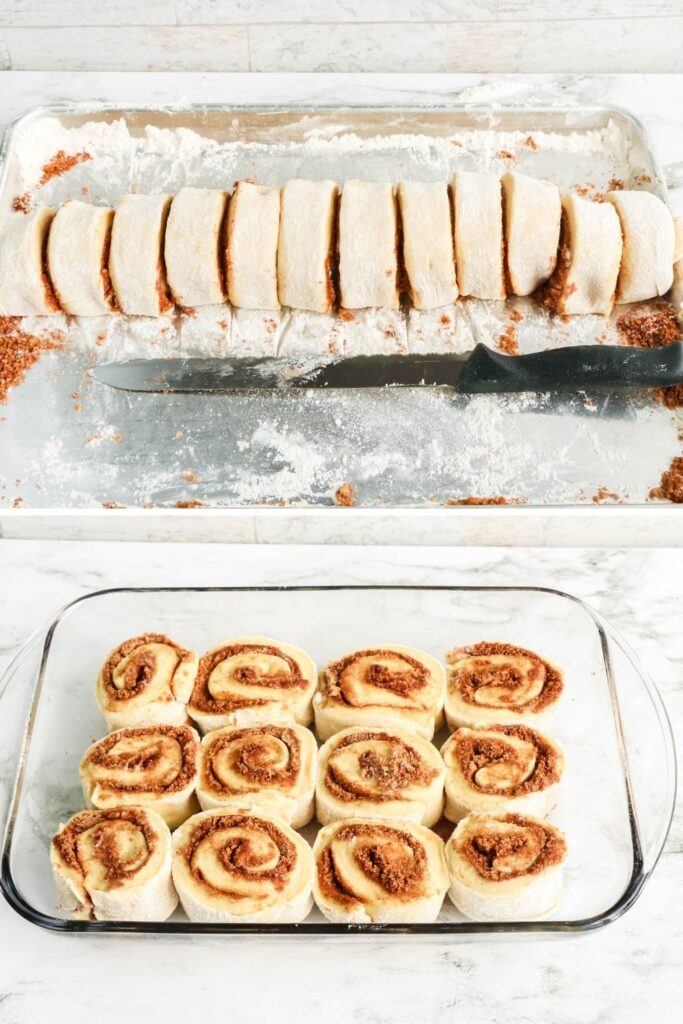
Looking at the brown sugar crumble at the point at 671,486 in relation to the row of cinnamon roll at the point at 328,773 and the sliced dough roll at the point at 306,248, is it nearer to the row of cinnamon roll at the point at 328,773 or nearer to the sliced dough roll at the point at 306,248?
the row of cinnamon roll at the point at 328,773

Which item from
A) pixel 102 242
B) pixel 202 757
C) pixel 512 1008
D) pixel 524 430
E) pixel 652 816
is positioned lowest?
pixel 512 1008

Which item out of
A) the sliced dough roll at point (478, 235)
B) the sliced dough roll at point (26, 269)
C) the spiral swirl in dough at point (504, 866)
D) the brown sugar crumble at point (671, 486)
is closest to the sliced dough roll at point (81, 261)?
the sliced dough roll at point (26, 269)

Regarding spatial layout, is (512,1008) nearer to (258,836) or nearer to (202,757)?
(258,836)

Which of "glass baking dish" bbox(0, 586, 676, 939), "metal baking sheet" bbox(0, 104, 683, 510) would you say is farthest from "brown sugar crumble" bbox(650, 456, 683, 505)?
"glass baking dish" bbox(0, 586, 676, 939)

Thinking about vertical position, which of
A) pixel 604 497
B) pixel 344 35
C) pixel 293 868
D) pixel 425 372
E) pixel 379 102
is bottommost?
pixel 293 868

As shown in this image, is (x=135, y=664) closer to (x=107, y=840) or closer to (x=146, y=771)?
(x=146, y=771)

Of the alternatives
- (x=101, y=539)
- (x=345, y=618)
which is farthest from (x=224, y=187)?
(x=345, y=618)

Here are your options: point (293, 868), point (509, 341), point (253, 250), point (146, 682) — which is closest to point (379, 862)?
point (293, 868)
